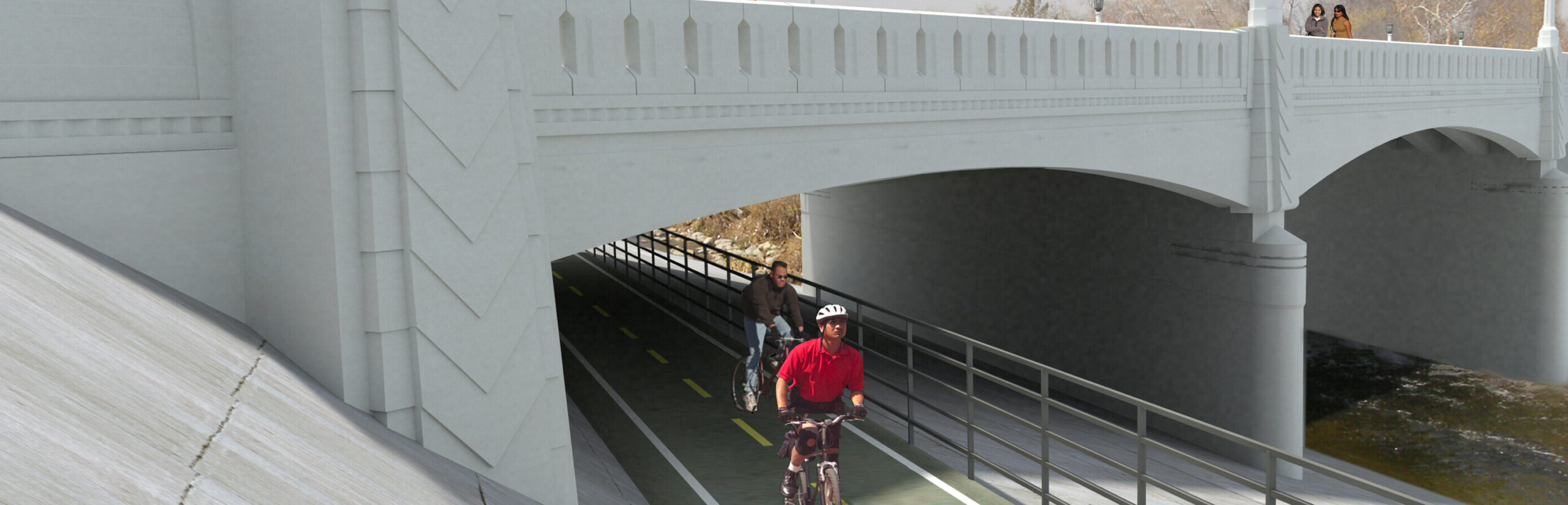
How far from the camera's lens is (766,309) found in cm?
950

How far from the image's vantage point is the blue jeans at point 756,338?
952 centimetres

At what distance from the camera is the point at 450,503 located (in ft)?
16.4

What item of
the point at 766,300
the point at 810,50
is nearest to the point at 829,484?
the point at 766,300

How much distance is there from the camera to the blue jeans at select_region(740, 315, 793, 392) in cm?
952

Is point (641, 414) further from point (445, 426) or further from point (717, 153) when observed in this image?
point (445, 426)

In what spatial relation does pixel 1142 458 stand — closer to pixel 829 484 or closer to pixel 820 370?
pixel 829 484

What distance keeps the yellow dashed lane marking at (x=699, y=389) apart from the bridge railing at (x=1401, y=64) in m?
8.60

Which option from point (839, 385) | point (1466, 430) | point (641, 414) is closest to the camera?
point (839, 385)

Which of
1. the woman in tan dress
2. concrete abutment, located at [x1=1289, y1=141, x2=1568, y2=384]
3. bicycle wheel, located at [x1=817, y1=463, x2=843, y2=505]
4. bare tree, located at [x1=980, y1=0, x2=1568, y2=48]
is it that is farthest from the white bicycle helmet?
bare tree, located at [x1=980, y1=0, x2=1568, y2=48]

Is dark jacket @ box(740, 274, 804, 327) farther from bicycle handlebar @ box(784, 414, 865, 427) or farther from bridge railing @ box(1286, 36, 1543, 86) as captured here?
bridge railing @ box(1286, 36, 1543, 86)

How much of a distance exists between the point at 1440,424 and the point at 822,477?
17.2 metres

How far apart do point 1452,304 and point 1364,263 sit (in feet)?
6.50

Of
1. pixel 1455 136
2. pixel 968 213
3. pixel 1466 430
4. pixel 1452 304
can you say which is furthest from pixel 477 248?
pixel 1452 304

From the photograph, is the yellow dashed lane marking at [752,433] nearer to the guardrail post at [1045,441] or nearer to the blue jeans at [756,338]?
the blue jeans at [756,338]
